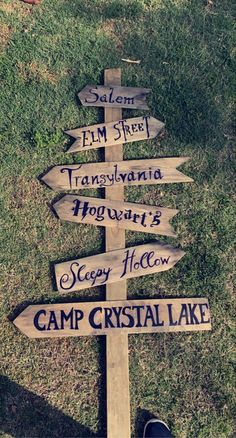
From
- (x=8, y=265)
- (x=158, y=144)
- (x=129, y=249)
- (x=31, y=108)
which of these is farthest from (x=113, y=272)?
(x=31, y=108)

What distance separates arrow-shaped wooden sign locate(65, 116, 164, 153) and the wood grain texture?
3.65ft

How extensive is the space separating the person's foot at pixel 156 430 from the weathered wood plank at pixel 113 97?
10.0ft

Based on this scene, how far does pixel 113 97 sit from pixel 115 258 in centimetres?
170

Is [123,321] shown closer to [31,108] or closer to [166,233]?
[166,233]

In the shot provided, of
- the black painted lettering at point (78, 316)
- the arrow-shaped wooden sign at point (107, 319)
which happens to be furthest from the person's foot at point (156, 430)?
the black painted lettering at point (78, 316)

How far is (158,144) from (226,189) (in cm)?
83

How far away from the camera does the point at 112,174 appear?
15.0ft

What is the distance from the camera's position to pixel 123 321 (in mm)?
4219

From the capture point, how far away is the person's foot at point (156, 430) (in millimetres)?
3953

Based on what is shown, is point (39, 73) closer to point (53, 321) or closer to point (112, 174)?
point (112, 174)

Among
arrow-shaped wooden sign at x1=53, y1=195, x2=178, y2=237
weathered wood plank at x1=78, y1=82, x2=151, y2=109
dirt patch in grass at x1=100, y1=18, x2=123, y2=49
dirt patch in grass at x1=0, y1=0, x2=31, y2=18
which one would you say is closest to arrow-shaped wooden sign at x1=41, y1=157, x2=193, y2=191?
arrow-shaped wooden sign at x1=53, y1=195, x2=178, y2=237

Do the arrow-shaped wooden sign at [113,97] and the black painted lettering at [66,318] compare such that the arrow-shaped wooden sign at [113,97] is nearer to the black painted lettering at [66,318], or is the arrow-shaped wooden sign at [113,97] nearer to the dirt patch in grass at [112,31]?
the dirt patch in grass at [112,31]

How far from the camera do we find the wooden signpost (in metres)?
4.20

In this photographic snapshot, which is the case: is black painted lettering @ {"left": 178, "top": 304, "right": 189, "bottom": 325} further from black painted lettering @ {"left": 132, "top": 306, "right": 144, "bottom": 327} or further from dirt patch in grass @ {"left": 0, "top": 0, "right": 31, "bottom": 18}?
dirt patch in grass @ {"left": 0, "top": 0, "right": 31, "bottom": 18}
